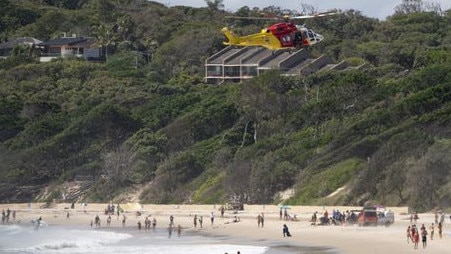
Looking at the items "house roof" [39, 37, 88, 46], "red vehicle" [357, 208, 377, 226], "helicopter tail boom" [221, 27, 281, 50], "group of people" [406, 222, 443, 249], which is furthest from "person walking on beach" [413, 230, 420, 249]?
"house roof" [39, 37, 88, 46]

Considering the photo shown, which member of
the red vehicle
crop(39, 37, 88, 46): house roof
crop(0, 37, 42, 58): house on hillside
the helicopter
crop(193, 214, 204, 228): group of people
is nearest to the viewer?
the red vehicle

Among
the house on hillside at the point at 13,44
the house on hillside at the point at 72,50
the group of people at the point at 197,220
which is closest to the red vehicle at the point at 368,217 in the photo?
the group of people at the point at 197,220

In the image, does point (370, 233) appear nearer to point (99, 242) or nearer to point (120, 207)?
point (99, 242)

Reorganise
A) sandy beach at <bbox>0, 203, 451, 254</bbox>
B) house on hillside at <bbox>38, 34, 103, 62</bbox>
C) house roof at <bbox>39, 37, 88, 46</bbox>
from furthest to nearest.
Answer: house roof at <bbox>39, 37, 88, 46</bbox> → house on hillside at <bbox>38, 34, 103, 62</bbox> → sandy beach at <bbox>0, 203, 451, 254</bbox>

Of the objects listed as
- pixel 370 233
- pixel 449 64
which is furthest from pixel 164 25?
pixel 370 233

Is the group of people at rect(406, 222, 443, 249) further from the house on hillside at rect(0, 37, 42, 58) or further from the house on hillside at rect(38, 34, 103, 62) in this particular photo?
the house on hillside at rect(0, 37, 42, 58)

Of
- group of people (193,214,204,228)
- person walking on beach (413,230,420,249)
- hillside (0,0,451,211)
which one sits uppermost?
hillside (0,0,451,211)

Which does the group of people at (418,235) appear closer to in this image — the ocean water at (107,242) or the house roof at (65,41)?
the ocean water at (107,242)

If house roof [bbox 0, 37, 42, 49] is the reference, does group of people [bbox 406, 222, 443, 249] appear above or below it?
below
